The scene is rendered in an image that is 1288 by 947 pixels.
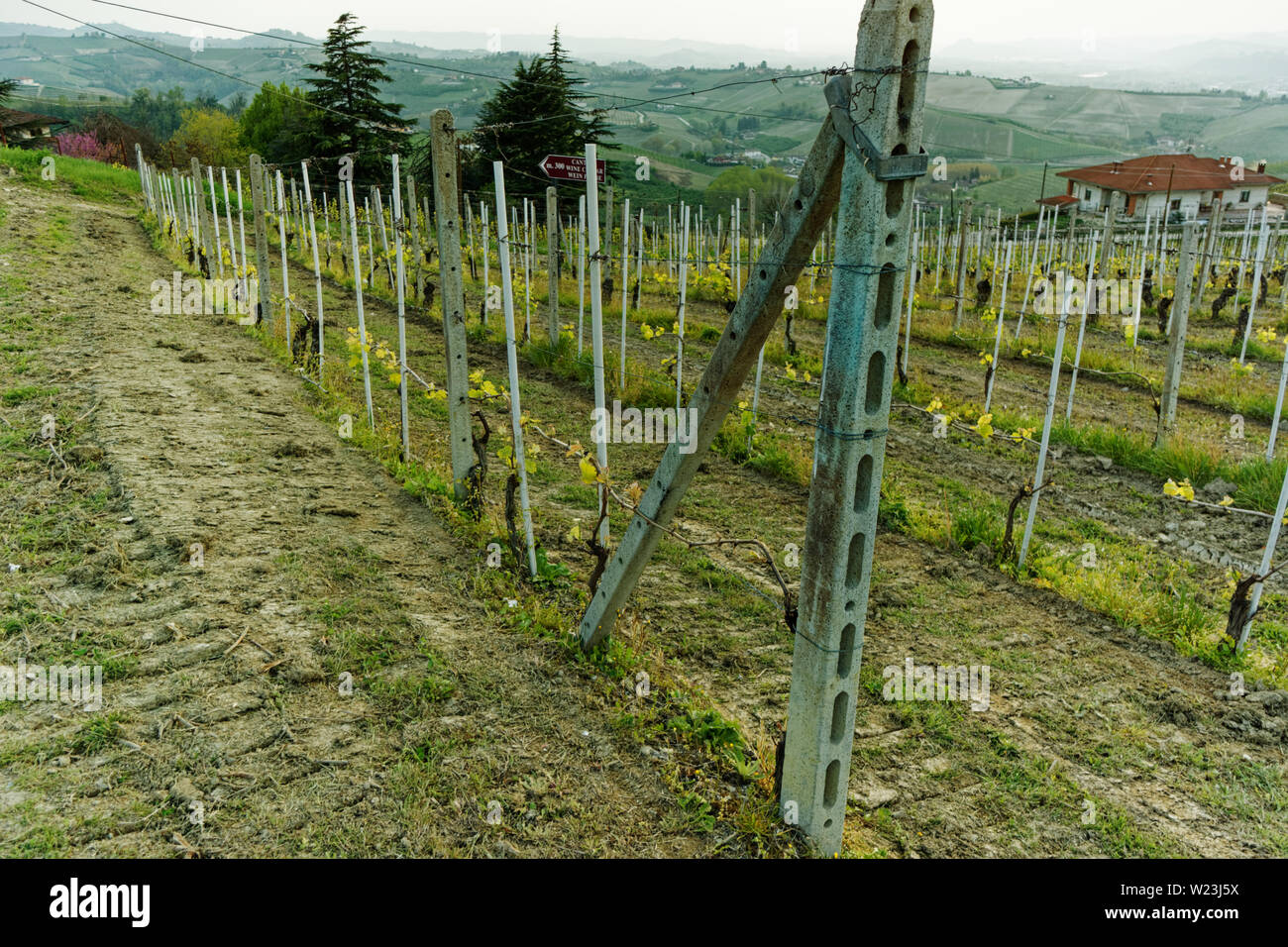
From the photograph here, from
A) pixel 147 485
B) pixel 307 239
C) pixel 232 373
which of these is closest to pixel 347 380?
pixel 232 373

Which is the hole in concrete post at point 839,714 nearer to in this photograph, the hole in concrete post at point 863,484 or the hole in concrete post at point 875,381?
the hole in concrete post at point 863,484

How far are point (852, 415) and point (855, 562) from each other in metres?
0.56

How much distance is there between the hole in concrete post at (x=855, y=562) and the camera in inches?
118

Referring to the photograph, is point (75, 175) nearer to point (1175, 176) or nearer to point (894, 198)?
point (894, 198)

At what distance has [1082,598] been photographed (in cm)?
602

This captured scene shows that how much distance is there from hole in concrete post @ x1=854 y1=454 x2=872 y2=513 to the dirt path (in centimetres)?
159

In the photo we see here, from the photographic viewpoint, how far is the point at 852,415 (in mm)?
2836

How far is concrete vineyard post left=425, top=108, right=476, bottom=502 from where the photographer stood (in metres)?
6.02

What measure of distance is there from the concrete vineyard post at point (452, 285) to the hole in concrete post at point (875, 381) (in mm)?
3831

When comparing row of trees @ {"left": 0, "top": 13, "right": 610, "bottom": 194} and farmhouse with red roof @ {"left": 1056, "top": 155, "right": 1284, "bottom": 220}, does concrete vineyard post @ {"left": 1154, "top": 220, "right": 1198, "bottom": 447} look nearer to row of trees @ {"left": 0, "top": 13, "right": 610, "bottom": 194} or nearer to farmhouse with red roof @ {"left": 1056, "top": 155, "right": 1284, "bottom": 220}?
row of trees @ {"left": 0, "top": 13, "right": 610, "bottom": 194}

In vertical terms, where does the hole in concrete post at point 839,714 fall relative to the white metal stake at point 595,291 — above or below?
below

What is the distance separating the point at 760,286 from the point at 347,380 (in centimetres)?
819

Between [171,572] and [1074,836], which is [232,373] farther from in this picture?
[1074,836]

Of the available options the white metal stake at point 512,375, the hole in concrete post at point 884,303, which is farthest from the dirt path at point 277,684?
the hole in concrete post at point 884,303
